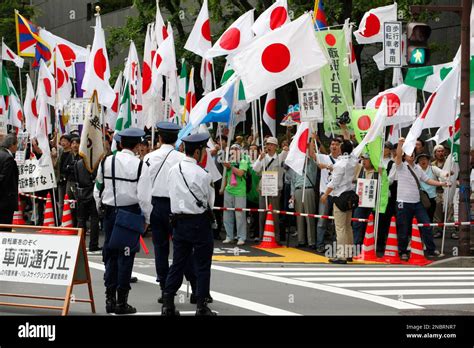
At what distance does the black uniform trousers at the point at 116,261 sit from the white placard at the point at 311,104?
7.00 metres

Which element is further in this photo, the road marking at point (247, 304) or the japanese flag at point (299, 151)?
the japanese flag at point (299, 151)

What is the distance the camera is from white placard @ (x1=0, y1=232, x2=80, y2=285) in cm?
1030

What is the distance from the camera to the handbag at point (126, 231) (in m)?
10.7

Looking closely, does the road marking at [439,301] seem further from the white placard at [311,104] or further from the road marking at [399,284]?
A: the white placard at [311,104]

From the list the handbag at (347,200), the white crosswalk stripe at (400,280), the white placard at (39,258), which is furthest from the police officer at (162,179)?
the handbag at (347,200)

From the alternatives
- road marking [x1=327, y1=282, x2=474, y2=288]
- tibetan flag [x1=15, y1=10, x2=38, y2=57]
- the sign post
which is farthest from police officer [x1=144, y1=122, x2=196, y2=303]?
tibetan flag [x1=15, y1=10, x2=38, y2=57]

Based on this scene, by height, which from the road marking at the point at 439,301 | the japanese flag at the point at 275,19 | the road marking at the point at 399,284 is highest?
the japanese flag at the point at 275,19

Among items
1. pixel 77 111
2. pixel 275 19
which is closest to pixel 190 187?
pixel 275 19

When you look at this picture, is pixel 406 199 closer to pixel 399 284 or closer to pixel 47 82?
pixel 399 284

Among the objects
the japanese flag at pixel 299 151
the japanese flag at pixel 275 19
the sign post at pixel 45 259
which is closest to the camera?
the sign post at pixel 45 259

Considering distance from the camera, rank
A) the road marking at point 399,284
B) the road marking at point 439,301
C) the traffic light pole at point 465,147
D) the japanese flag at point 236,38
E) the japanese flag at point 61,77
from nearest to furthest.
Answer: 1. the road marking at point 439,301
2. the road marking at point 399,284
3. the traffic light pole at point 465,147
4. the japanese flag at point 236,38
5. the japanese flag at point 61,77

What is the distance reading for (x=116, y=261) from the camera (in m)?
10.9

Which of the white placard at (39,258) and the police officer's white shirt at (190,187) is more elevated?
the police officer's white shirt at (190,187)

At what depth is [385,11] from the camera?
20844mm
